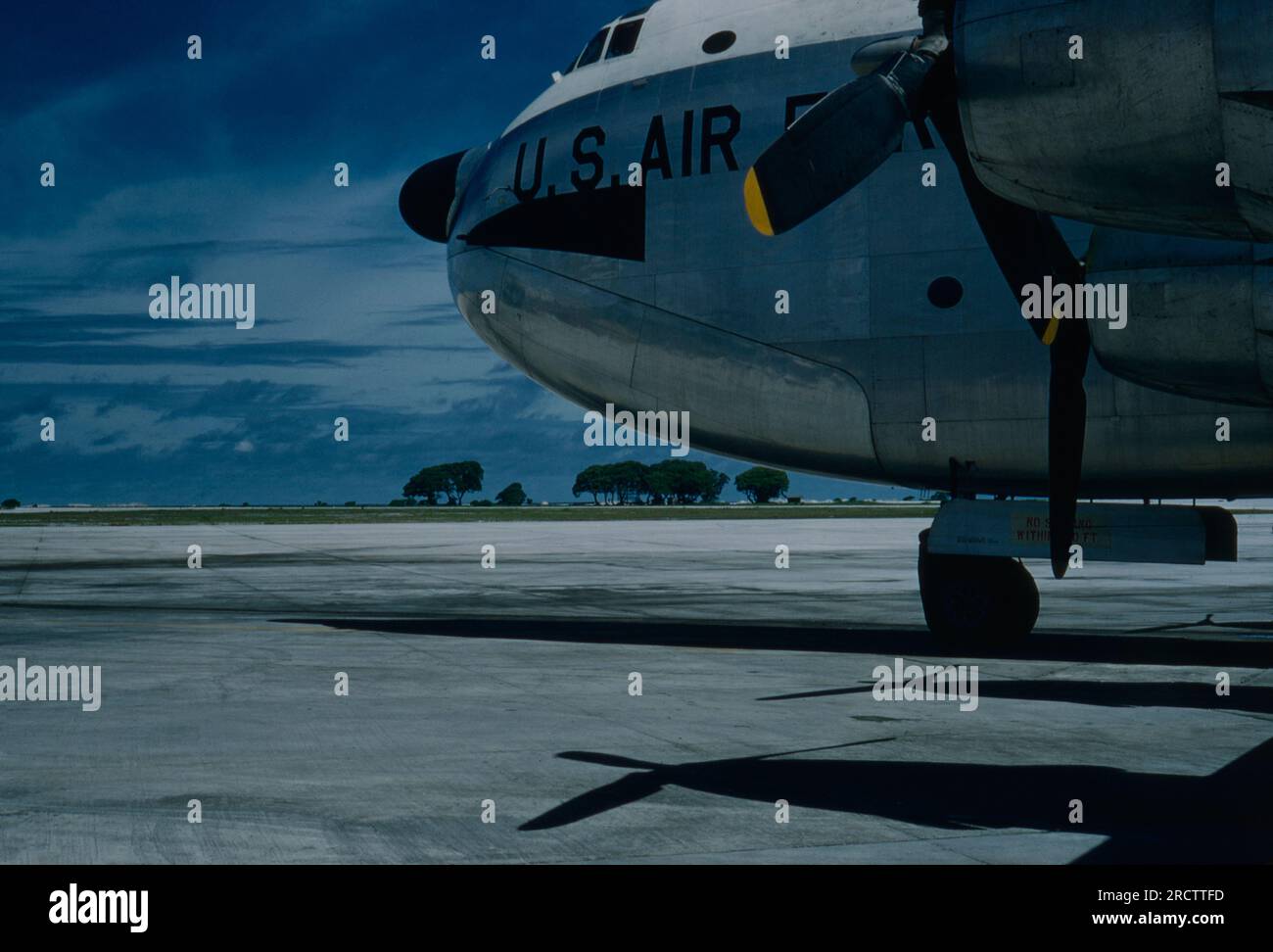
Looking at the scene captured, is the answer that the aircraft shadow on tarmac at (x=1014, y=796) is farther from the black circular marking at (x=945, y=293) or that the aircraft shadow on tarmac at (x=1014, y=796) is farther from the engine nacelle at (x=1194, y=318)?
the black circular marking at (x=945, y=293)

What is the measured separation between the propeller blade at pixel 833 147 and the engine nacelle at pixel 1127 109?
1131 mm

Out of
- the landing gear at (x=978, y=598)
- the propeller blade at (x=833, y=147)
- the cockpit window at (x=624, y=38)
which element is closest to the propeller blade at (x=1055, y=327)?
the propeller blade at (x=833, y=147)

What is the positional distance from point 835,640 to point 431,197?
32.5 ft

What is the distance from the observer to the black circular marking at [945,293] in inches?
634

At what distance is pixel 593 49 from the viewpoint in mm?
19688

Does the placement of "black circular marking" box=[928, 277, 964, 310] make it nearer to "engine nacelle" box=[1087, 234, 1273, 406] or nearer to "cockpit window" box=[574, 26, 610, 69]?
"engine nacelle" box=[1087, 234, 1273, 406]

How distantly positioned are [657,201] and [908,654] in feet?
22.4

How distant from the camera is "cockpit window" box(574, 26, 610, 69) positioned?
19562 millimetres

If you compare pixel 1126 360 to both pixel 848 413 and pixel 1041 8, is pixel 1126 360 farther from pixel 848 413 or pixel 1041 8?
pixel 848 413

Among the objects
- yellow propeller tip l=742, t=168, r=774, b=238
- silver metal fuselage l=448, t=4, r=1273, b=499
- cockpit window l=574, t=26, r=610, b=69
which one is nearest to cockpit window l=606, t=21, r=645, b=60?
cockpit window l=574, t=26, r=610, b=69

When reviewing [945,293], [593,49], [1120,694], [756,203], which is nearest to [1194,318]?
[756,203]

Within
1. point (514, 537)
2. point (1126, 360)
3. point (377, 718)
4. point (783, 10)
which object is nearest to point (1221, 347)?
point (1126, 360)

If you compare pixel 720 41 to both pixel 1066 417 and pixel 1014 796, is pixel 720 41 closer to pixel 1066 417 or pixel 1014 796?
pixel 1066 417

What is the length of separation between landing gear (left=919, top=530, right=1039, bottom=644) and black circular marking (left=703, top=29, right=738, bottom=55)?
6.89 m
